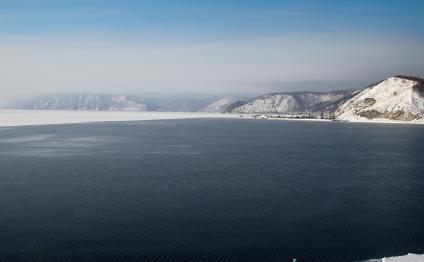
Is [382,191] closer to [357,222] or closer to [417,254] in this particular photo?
[357,222]

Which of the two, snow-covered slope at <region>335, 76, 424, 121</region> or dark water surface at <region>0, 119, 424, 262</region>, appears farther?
snow-covered slope at <region>335, 76, 424, 121</region>

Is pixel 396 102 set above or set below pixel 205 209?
above

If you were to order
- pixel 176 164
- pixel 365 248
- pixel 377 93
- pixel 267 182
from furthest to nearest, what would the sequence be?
pixel 377 93
pixel 176 164
pixel 267 182
pixel 365 248

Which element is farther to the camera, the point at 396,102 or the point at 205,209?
the point at 396,102

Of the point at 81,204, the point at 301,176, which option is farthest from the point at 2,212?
the point at 301,176

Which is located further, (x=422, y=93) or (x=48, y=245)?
(x=422, y=93)
